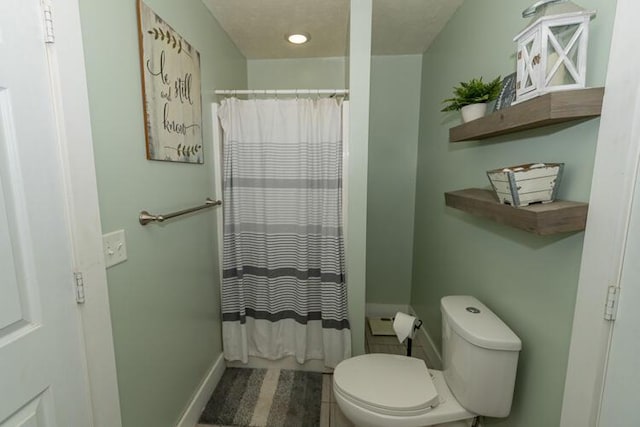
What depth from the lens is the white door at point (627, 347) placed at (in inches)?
26.4

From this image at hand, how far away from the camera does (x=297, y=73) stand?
2469 mm

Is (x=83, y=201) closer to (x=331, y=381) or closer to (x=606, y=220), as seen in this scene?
(x=606, y=220)

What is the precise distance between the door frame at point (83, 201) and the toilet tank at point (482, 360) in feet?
4.21

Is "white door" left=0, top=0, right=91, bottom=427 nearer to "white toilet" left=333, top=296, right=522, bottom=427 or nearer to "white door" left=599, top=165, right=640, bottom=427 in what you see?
"white toilet" left=333, top=296, right=522, bottom=427

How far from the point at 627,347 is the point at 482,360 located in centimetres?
44

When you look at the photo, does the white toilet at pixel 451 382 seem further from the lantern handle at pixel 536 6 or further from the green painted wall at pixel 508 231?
the lantern handle at pixel 536 6

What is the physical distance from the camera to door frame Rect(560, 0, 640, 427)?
2.19ft

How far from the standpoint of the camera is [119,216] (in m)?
1.02

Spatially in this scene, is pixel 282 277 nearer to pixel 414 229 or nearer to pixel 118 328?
pixel 118 328

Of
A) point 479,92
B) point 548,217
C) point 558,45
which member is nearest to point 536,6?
point 558,45

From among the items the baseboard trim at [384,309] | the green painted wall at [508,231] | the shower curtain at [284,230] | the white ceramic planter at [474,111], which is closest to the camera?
the green painted wall at [508,231]

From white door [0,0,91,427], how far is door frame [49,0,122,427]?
24mm

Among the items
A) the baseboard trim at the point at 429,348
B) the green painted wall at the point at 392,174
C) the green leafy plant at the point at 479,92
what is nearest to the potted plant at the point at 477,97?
the green leafy plant at the point at 479,92

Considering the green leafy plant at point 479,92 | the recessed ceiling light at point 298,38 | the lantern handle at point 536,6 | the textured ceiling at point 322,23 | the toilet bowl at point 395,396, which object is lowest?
the toilet bowl at point 395,396
